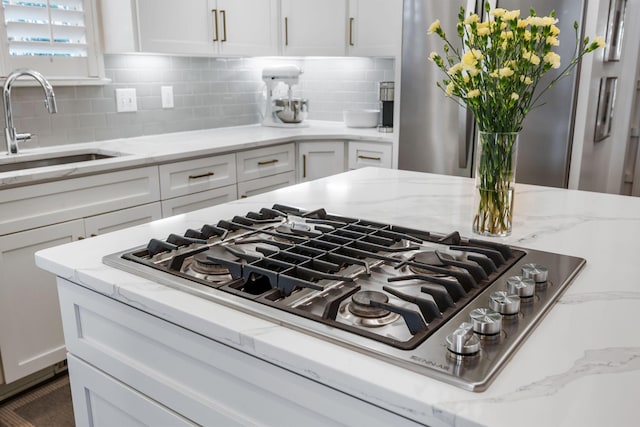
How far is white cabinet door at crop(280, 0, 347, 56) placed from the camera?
11.9ft

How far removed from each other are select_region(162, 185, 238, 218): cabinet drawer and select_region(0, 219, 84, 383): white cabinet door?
1.54 ft

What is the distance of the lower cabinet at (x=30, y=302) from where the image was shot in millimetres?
2219

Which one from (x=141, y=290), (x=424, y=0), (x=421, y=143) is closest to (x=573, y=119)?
(x=421, y=143)

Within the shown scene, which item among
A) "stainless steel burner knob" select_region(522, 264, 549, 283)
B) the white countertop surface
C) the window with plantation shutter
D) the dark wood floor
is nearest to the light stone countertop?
the window with plantation shutter

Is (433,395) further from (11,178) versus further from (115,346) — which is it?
(11,178)

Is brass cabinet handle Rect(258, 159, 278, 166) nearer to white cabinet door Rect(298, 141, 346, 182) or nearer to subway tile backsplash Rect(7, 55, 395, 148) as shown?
white cabinet door Rect(298, 141, 346, 182)

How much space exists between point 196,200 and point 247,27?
1243 millimetres

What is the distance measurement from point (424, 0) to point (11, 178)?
2333 millimetres

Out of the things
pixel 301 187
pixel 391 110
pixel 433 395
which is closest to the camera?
pixel 433 395

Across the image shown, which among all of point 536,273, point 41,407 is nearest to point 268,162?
point 41,407

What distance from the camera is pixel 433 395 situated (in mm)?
688

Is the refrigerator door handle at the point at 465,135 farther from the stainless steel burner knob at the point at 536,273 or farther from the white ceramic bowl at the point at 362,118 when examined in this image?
the stainless steel burner knob at the point at 536,273

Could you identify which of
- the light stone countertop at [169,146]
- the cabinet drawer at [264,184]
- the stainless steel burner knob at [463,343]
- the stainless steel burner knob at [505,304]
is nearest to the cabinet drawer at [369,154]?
the light stone countertop at [169,146]

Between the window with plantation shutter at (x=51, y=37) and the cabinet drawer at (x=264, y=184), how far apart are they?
989mm
